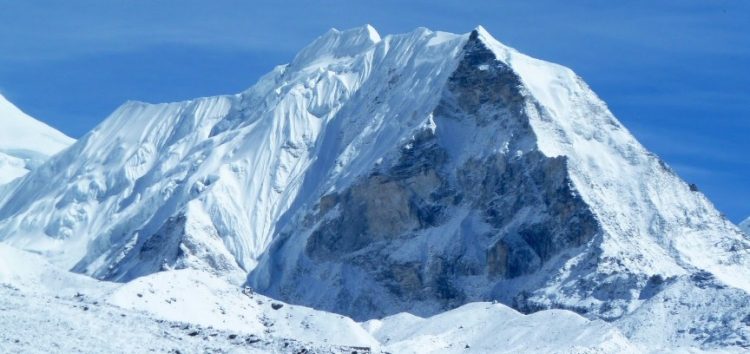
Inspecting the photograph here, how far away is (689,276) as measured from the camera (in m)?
172

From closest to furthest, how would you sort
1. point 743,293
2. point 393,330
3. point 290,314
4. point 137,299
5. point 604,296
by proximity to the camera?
point 137,299, point 290,314, point 393,330, point 743,293, point 604,296

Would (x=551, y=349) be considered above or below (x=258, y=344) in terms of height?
above

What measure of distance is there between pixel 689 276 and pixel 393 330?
3532 centimetres

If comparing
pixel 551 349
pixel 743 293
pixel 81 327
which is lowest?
pixel 81 327

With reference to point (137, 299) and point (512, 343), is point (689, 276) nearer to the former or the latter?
point (512, 343)

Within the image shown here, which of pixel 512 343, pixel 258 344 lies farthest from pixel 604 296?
pixel 258 344

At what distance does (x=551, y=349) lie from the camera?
12719 cm

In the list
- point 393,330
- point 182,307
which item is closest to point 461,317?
point 393,330

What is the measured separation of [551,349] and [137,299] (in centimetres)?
2401

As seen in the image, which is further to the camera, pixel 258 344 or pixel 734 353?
pixel 734 353

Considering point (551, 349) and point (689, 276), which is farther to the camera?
point (689, 276)

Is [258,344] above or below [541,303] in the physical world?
below

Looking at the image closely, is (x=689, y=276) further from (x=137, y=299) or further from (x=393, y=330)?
(x=137, y=299)

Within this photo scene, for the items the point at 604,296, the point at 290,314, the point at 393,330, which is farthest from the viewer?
the point at 604,296
